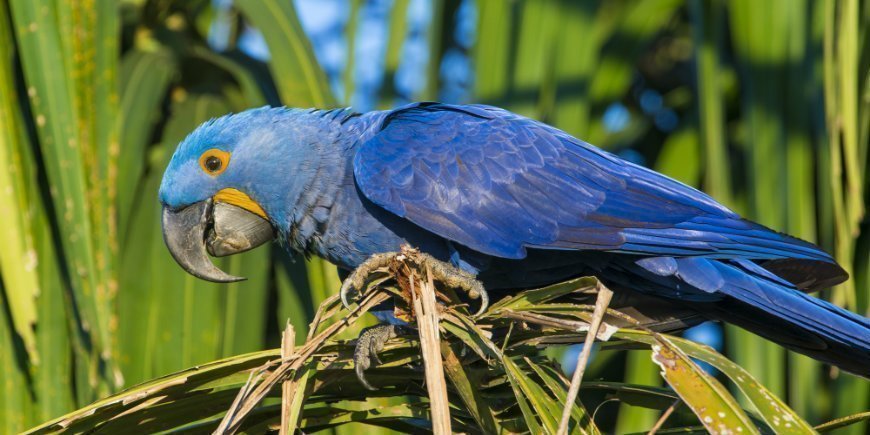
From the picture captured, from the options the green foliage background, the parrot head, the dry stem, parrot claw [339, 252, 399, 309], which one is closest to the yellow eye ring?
the parrot head

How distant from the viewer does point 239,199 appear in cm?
237

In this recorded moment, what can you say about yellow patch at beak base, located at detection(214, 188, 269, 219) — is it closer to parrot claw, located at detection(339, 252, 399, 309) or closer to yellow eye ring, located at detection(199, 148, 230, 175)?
yellow eye ring, located at detection(199, 148, 230, 175)

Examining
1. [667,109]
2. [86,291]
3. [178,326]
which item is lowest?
[178,326]

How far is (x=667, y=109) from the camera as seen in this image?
3.76 metres

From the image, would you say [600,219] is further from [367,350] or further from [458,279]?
[367,350]

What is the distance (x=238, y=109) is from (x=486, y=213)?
1.12 meters

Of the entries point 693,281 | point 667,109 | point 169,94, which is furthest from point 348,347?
point 667,109

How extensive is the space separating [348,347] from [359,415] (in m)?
0.15

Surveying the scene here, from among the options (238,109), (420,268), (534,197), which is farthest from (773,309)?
(238,109)

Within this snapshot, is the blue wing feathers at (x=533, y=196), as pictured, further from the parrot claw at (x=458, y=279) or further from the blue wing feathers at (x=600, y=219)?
the parrot claw at (x=458, y=279)

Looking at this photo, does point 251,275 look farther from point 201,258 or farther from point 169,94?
point 169,94

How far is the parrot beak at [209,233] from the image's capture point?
90.7 inches

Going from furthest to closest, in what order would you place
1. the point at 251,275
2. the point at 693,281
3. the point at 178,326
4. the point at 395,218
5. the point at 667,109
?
the point at 667,109 < the point at 251,275 < the point at 178,326 < the point at 395,218 < the point at 693,281

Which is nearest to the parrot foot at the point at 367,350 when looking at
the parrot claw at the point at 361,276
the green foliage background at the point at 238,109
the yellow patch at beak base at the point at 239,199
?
the parrot claw at the point at 361,276
